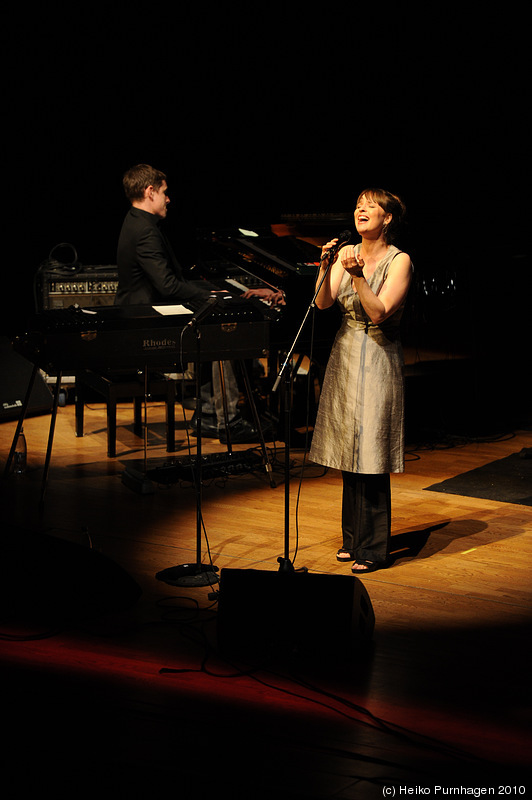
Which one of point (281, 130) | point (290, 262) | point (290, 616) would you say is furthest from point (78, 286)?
point (290, 616)

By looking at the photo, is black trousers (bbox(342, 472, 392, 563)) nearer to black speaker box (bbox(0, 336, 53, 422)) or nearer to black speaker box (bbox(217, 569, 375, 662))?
black speaker box (bbox(217, 569, 375, 662))

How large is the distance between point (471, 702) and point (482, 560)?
1.35 m

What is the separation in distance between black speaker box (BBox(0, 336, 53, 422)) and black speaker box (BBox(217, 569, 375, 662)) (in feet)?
14.9

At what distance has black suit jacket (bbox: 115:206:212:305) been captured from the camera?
5.84m

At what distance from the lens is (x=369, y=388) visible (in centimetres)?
397

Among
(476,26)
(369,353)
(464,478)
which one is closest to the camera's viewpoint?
(369,353)

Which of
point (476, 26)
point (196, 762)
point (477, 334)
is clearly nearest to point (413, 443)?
point (477, 334)

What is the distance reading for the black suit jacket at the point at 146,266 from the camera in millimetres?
5840

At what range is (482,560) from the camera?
4230 millimetres

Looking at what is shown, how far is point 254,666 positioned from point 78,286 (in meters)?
5.45

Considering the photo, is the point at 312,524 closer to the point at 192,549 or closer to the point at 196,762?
the point at 192,549

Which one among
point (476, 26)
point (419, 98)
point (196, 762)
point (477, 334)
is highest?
point (476, 26)

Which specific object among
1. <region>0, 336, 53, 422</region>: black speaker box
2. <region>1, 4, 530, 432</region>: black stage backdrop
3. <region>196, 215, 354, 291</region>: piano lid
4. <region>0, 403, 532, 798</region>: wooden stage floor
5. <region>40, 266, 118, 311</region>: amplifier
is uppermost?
<region>1, 4, 530, 432</region>: black stage backdrop

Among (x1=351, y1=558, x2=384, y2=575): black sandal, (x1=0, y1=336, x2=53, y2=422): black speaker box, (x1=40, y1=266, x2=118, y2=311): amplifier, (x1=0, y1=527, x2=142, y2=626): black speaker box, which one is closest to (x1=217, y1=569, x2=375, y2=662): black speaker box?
(x1=0, y1=527, x2=142, y2=626): black speaker box
